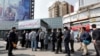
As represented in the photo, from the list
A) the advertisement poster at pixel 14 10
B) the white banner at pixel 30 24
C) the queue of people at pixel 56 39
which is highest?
the advertisement poster at pixel 14 10

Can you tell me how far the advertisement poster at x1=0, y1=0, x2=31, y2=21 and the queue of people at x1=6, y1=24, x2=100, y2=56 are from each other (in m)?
37.4

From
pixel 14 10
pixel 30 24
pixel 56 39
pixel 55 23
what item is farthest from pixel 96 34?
pixel 14 10

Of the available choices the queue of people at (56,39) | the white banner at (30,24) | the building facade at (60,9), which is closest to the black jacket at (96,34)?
the queue of people at (56,39)

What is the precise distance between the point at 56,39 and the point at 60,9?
6412 centimetres

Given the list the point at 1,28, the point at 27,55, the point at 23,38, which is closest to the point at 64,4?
the point at 1,28

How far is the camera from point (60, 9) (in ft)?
255

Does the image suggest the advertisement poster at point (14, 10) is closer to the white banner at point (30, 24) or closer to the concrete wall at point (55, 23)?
the concrete wall at point (55, 23)

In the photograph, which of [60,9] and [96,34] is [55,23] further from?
[96,34]

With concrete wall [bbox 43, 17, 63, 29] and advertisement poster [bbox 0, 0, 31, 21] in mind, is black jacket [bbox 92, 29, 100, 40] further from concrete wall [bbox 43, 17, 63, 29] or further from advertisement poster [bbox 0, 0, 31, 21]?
advertisement poster [bbox 0, 0, 31, 21]

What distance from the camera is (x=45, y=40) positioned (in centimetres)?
1611

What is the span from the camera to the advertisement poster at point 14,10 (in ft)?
186

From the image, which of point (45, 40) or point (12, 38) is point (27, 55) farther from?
point (45, 40)

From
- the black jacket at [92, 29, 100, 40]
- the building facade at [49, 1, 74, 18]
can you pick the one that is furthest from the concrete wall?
the black jacket at [92, 29, 100, 40]

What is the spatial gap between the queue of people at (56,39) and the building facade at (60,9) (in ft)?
188
